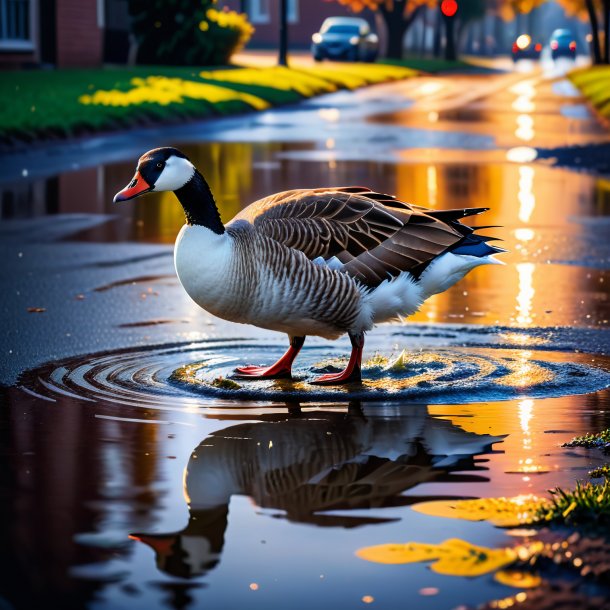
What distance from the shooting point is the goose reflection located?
17.4ft

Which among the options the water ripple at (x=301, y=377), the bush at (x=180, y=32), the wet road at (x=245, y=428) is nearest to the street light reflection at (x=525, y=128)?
the wet road at (x=245, y=428)

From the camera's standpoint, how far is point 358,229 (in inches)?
317

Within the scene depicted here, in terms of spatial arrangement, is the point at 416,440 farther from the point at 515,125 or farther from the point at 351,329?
the point at 515,125

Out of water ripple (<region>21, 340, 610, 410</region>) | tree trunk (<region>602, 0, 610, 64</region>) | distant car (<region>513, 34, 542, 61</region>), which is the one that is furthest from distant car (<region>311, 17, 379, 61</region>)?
water ripple (<region>21, 340, 610, 410</region>)

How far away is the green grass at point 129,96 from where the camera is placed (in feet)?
84.3

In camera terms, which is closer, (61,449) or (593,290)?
(61,449)

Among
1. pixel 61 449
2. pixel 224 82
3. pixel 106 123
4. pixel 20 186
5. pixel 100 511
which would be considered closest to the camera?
pixel 100 511

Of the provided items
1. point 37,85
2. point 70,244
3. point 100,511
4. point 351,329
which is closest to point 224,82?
point 37,85

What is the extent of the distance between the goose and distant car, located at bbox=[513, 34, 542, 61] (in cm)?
9310

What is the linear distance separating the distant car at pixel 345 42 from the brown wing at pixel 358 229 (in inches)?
2383

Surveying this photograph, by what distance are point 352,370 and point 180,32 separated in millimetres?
40427

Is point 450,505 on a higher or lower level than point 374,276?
lower

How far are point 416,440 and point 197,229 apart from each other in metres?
1.71

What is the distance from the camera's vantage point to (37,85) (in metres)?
33.3
